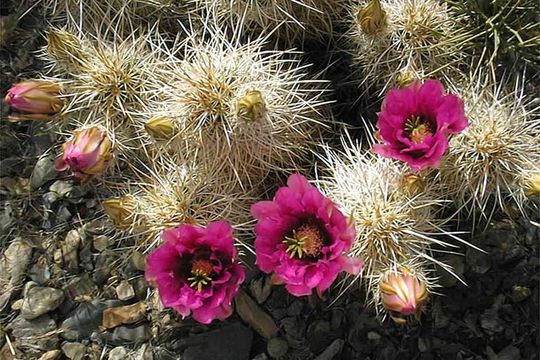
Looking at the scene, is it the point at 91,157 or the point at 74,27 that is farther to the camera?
the point at 74,27

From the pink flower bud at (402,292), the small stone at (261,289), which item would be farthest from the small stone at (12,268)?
the pink flower bud at (402,292)

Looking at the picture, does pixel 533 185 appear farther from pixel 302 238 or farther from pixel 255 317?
pixel 255 317

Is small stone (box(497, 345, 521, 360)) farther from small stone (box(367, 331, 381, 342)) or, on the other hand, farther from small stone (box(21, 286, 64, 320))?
small stone (box(21, 286, 64, 320))

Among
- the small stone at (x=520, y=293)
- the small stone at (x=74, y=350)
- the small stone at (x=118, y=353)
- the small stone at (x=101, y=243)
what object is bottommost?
the small stone at (x=74, y=350)

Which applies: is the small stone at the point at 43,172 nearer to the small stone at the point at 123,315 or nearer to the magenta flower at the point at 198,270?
the small stone at the point at 123,315

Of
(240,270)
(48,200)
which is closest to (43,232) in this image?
(48,200)

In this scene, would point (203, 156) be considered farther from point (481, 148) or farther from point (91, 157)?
point (481, 148)
